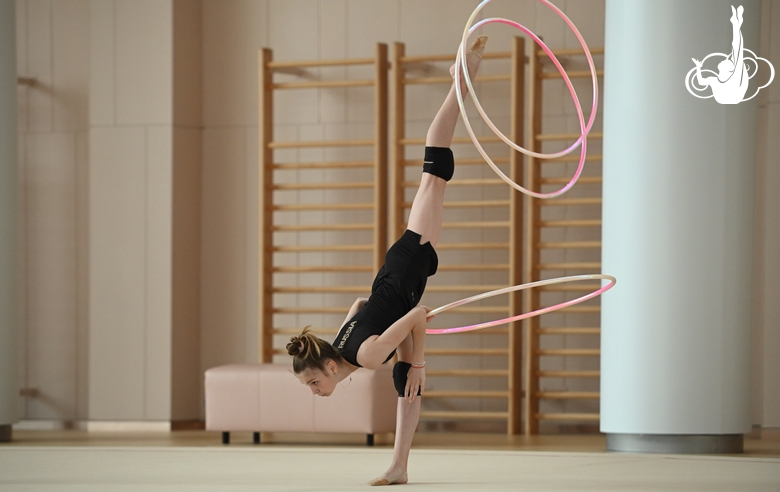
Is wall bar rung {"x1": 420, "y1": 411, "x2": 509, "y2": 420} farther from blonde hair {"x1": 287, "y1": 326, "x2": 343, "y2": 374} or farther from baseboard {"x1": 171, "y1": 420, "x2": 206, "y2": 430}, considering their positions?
blonde hair {"x1": 287, "y1": 326, "x2": 343, "y2": 374}

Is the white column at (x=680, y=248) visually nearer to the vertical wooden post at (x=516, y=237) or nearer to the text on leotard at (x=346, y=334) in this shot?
the vertical wooden post at (x=516, y=237)

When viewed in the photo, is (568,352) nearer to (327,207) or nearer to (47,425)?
(327,207)

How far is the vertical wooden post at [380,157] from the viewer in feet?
20.3

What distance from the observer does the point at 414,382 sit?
354cm

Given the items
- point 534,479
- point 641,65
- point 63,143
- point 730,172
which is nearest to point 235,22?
point 63,143

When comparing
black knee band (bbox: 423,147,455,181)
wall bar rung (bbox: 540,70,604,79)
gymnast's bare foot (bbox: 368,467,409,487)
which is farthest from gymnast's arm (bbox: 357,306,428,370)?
wall bar rung (bbox: 540,70,604,79)

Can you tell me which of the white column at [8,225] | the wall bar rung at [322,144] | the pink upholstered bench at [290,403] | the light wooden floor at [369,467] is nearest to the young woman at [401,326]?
the light wooden floor at [369,467]

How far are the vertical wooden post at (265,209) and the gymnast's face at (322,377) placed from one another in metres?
2.89

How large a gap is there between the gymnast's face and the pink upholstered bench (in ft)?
5.97

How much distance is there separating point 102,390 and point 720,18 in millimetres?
4562

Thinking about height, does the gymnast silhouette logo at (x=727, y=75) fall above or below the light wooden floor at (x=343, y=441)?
above

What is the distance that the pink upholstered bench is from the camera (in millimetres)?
5352

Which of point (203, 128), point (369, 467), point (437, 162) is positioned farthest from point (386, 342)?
point (203, 128)

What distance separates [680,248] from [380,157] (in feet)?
7.07
